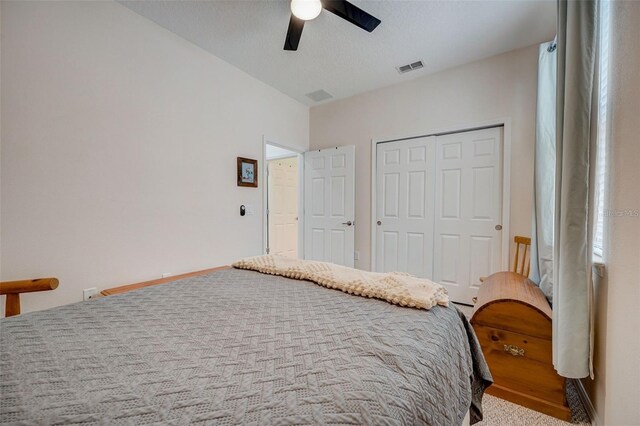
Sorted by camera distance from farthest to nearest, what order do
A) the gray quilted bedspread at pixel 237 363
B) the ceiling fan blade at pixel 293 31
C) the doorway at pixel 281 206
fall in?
1. the doorway at pixel 281 206
2. the ceiling fan blade at pixel 293 31
3. the gray quilted bedspread at pixel 237 363

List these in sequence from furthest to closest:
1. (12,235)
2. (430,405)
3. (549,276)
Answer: (549,276) < (12,235) < (430,405)

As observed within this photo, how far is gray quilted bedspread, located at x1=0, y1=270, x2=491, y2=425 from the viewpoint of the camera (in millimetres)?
535

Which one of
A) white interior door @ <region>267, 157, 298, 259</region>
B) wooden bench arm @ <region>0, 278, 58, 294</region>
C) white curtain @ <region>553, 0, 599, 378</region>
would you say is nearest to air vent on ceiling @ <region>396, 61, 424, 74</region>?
white curtain @ <region>553, 0, 599, 378</region>

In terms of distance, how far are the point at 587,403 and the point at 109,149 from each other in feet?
11.5

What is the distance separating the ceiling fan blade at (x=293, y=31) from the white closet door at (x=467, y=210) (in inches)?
75.7

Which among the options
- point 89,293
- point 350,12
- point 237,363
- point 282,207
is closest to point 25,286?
point 89,293

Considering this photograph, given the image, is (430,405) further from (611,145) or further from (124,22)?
(124,22)

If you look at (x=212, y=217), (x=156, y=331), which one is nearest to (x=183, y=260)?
(x=212, y=217)

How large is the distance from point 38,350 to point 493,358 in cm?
218

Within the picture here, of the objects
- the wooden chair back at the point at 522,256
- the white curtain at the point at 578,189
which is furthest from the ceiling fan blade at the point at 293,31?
the wooden chair back at the point at 522,256

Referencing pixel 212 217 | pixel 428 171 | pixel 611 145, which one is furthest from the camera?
pixel 428 171

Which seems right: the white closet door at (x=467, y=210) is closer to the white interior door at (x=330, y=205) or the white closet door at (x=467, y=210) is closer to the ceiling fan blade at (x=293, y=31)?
the white interior door at (x=330, y=205)

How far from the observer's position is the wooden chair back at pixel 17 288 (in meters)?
1.36

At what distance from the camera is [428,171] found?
3.08 meters
